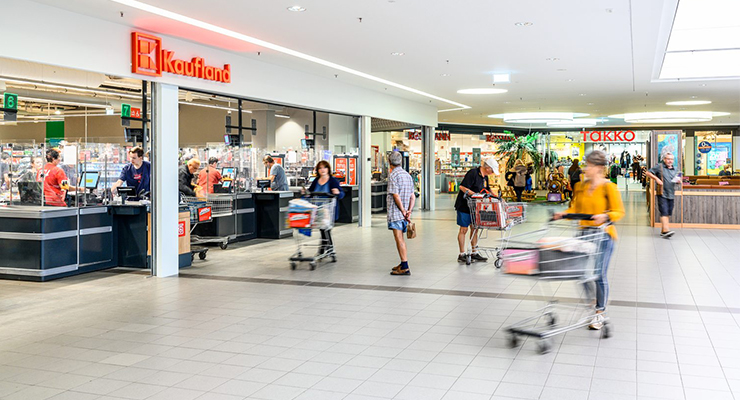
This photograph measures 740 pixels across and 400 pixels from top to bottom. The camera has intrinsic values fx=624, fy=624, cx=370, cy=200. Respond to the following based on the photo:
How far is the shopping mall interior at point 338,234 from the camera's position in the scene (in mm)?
4621

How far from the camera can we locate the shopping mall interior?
462cm

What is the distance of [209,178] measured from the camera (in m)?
12.4

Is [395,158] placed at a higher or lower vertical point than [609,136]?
lower

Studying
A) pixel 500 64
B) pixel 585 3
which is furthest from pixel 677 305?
pixel 500 64

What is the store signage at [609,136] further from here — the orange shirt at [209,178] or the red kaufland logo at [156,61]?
the red kaufland logo at [156,61]

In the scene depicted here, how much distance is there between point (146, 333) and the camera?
18.4ft

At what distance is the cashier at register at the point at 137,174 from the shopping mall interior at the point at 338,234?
4 cm

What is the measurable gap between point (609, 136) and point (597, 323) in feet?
82.3

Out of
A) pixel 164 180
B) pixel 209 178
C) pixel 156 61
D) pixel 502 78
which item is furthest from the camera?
pixel 502 78

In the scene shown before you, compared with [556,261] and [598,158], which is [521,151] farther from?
[556,261]

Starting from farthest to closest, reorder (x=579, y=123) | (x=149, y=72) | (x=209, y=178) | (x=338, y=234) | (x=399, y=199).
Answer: (x=579, y=123) → (x=338, y=234) → (x=209, y=178) → (x=149, y=72) → (x=399, y=199)

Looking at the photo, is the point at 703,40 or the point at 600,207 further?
the point at 703,40

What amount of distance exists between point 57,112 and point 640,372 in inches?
621

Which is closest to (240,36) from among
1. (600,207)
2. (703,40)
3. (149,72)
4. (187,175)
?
(149,72)
